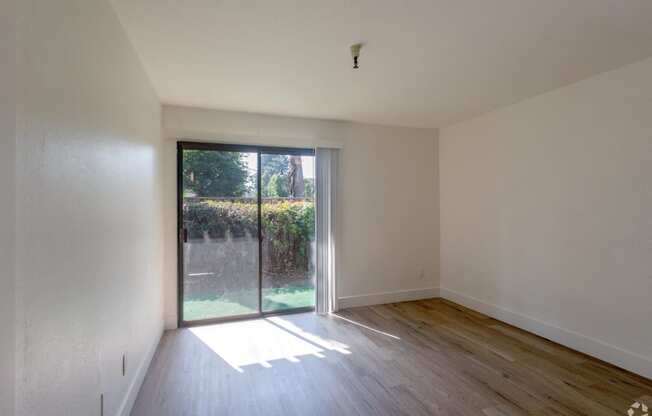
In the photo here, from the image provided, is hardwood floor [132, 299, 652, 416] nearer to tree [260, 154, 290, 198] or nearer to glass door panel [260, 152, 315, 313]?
glass door panel [260, 152, 315, 313]

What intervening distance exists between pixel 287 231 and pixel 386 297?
170cm

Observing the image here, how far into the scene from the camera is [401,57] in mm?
2311

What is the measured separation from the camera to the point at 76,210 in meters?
1.28

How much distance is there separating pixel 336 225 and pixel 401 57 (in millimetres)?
2196

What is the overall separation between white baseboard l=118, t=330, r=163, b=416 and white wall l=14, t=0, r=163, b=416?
24 millimetres

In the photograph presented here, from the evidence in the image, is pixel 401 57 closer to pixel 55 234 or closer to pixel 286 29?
pixel 286 29

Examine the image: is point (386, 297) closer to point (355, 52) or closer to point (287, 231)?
point (287, 231)

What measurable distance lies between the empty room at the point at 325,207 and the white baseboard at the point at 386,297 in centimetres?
5

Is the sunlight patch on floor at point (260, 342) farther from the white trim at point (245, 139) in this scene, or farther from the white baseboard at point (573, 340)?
the white trim at point (245, 139)

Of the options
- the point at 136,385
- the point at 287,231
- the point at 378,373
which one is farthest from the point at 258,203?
the point at 378,373

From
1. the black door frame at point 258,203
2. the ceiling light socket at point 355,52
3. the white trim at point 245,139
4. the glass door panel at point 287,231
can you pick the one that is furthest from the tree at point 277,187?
the ceiling light socket at point 355,52

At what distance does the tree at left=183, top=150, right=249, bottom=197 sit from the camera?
11.7 ft

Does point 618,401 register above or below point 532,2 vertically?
below

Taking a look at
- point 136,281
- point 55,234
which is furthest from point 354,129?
point 55,234
